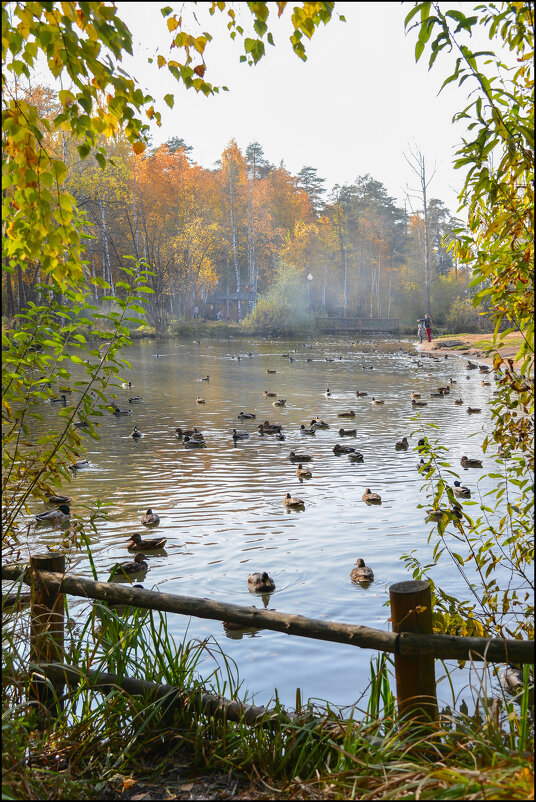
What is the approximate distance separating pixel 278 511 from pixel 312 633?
604 centimetres

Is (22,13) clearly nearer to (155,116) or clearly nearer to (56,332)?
(155,116)

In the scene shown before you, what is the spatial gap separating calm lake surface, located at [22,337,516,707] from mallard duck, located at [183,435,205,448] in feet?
0.81

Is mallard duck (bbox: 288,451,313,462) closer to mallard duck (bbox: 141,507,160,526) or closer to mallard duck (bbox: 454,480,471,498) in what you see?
mallard duck (bbox: 454,480,471,498)

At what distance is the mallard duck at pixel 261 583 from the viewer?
21.6 ft

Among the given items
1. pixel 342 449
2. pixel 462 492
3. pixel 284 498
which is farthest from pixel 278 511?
pixel 342 449

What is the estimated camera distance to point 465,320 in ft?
176

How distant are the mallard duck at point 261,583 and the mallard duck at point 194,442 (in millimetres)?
7596

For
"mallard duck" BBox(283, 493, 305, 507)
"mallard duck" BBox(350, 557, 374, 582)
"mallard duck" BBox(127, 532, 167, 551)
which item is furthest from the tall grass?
"mallard duck" BBox(283, 493, 305, 507)

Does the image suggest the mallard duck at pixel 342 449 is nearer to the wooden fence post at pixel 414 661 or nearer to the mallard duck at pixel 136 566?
the mallard duck at pixel 136 566

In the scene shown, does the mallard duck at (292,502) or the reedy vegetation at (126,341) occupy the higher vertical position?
the reedy vegetation at (126,341)

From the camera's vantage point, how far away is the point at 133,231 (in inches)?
2181

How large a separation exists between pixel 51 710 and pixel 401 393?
20054mm

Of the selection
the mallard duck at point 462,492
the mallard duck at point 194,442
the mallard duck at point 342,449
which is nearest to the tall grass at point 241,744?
the mallard duck at point 462,492

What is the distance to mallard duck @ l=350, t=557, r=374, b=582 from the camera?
684cm
